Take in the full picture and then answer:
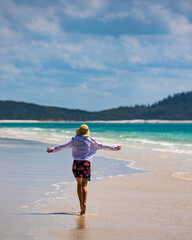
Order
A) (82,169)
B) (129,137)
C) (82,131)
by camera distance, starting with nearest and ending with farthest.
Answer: (82,169), (82,131), (129,137)

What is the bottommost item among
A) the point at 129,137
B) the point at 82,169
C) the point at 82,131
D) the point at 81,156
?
the point at 129,137

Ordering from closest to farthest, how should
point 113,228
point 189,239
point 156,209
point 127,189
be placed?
point 189,239, point 113,228, point 156,209, point 127,189

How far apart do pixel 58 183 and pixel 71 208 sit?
2308mm

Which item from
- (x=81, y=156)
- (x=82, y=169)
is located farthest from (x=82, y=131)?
(x=82, y=169)

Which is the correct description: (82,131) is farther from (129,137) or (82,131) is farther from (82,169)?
(129,137)

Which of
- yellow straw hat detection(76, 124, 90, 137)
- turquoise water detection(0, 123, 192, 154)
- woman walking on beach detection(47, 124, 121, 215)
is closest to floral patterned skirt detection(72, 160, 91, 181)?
woman walking on beach detection(47, 124, 121, 215)

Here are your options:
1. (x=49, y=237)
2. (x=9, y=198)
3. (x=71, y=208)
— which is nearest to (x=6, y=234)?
(x=49, y=237)

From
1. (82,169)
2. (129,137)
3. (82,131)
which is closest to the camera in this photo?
(82,169)

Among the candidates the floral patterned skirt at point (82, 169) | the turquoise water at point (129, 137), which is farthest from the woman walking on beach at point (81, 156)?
the turquoise water at point (129, 137)

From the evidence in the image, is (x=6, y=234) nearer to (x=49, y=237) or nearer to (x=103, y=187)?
(x=49, y=237)

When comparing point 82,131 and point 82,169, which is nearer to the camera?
point 82,169

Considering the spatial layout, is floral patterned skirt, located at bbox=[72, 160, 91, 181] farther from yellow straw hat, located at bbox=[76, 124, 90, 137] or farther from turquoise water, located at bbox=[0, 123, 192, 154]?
turquoise water, located at bbox=[0, 123, 192, 154]

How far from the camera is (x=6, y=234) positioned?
484 centimetres

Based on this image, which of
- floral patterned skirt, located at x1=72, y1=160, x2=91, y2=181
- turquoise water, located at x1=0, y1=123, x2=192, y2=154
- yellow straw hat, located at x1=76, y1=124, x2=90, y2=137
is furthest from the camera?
turquoise water, located at x1=0, y1=123, x2=192, y2=154
